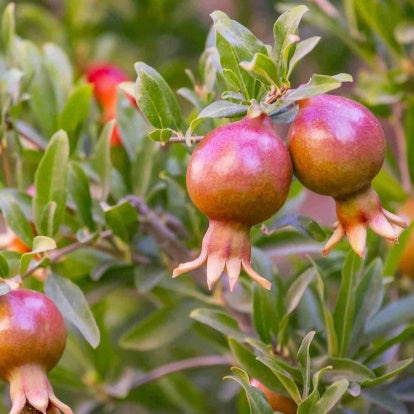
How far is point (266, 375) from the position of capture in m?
0.95

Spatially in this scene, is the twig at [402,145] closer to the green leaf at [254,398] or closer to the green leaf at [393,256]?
the green leaf at [393,256]

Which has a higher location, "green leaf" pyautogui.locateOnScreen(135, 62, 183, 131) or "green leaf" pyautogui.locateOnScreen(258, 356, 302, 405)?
"green leaf" pyautogui.locateOnScreen(135, 62, 183, 131)

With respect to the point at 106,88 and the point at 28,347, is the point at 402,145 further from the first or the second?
the point at 28,347

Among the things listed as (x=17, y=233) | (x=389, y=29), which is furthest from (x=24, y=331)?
(x=389, y=29)

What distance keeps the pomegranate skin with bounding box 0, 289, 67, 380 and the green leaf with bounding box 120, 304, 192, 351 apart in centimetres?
44

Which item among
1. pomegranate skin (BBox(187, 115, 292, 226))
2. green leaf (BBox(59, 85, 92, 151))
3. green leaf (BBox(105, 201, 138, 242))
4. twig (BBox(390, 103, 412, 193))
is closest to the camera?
pomegranate skin (BBox(187, 115, 292, 226))

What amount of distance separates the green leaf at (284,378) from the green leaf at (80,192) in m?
0.33

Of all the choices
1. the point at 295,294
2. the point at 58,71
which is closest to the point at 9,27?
the point at 58,71

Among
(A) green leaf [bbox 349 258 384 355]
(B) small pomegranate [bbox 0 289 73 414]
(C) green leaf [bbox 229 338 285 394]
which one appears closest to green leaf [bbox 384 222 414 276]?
(A) green leaf [bbox 349 258 384 355]

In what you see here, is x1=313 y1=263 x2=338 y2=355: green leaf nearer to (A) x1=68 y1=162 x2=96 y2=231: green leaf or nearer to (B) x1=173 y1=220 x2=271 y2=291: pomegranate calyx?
(B) x1=173 y1=220 x2=271 y2=291: pomegranate calyx

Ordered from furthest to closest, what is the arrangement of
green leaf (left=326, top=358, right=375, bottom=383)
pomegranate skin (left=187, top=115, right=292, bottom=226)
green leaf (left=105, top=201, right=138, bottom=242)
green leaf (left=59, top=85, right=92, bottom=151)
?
green leaf (left=59, top=85, right=92, bottom=151) < green leaf (left=105, top=201, right=138, bottom=242) < green leaf (left=326, top=358, right=375, bottom=383) < pomegranate skin (left=187, top=115, right=292, bottom=226)

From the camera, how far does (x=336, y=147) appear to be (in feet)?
2.50

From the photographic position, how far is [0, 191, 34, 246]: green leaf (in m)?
1.03

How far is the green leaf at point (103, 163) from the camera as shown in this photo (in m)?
1.14
